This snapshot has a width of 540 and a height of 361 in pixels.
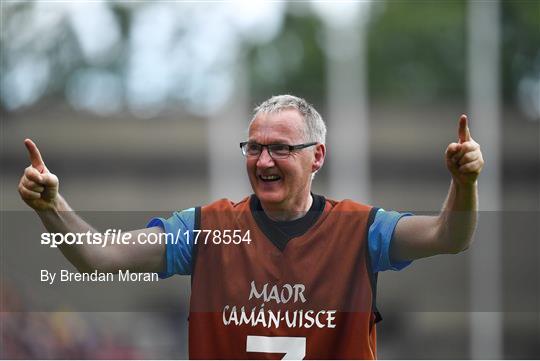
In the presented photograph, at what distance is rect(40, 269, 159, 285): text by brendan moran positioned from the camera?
423 centimetres

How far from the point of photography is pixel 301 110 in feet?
13.7

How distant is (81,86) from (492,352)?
10410 millimetres

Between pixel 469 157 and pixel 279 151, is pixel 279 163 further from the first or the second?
pixel 469 157

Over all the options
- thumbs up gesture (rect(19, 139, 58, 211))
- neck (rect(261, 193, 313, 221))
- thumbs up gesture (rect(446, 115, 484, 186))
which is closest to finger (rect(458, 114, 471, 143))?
thumbs up gesture (rect(446, 115, 484, 186))

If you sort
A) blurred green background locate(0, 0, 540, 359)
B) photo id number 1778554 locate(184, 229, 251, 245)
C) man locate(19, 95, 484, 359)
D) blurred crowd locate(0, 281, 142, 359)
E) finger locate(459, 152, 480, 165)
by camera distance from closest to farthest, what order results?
finger locate(459, 152, 480, 165), man locate(19, 95, 484, 359), photo id number 1778554 locate(184, 229, 251, 245), blurred crowd locate(0, 281, 142, 359), blurred green background locate(0, 0, 540, 359)

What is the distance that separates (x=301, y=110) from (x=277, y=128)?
0.46ft

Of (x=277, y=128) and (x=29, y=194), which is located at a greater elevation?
(x=277, y=128)

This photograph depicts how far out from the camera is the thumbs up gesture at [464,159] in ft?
12.4

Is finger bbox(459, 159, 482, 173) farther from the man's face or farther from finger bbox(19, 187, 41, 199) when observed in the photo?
finger bbox(19, 187, 41, 199)

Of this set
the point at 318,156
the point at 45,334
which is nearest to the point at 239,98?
the point at 45,334

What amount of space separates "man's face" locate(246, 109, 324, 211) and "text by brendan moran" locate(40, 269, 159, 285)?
2.01ft

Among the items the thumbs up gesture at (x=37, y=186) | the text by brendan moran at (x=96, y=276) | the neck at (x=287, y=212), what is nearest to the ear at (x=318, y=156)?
the neck at (x=287, y=212)

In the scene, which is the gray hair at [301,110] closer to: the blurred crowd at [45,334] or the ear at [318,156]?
the ear at [318,156]

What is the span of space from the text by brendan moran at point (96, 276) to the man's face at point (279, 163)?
2.01 feet
